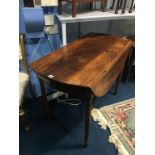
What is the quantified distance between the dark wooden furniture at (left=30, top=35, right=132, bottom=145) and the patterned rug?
268 millimetres

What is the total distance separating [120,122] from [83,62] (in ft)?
2.38

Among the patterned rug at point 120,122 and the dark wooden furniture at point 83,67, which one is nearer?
the dark wooden furniture at point 83,67

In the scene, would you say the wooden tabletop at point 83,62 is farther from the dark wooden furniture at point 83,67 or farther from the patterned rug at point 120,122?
the patterned rug at point 120,122

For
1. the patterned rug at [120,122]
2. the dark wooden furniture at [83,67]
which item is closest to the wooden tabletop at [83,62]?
the dark wooden furniture at [83,67]

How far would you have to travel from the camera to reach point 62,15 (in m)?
1.53

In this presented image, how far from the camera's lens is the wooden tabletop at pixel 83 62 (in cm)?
100

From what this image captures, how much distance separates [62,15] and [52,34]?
19cm

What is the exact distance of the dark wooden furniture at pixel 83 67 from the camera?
986 millimetres

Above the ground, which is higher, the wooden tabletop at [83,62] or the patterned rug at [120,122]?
the wooden tabletop at [83,62]

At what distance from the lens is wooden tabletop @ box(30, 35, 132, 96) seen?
100cm
